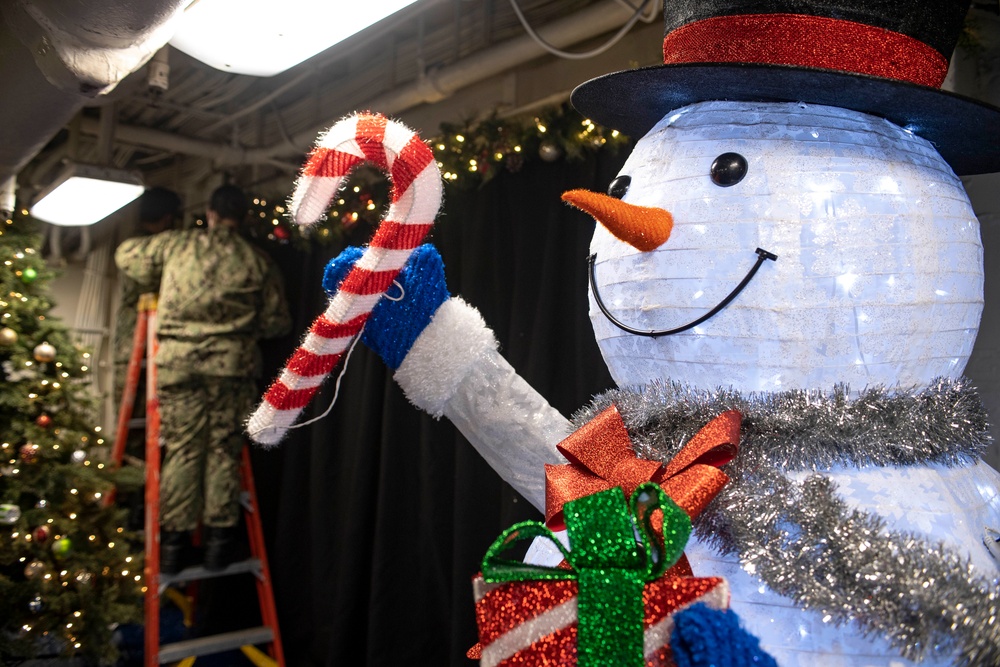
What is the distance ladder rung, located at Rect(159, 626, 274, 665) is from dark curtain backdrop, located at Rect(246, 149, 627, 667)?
25cm

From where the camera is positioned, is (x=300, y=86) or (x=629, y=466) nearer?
(x=629, y=466)

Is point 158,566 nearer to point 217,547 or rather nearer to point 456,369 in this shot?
point 217,547

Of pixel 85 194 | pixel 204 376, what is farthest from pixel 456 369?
pixel 85 194

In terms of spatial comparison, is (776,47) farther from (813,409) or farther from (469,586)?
(469,586)

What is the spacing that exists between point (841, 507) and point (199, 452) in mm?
2630

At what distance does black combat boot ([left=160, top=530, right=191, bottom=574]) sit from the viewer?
9.39ft

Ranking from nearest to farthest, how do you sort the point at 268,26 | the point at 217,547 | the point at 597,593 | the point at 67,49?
the point at 597,593, the point at 67,49, the point at 268,26, the point at 217,547

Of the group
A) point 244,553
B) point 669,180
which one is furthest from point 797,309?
point 244,553

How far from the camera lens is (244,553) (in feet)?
11.9

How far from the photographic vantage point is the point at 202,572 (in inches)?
115

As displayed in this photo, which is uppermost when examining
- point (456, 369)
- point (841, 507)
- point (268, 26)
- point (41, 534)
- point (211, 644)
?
point (268, 26)

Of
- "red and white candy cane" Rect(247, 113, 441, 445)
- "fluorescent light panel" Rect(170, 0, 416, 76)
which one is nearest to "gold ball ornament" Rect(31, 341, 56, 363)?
"fluorescent light panel" Rect(170, 0, 416, 76)

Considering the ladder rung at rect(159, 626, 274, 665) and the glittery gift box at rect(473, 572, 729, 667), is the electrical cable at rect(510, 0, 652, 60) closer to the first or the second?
the glittery gift box at rect(473, 572, 729, 667)

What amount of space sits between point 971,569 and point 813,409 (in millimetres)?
203
